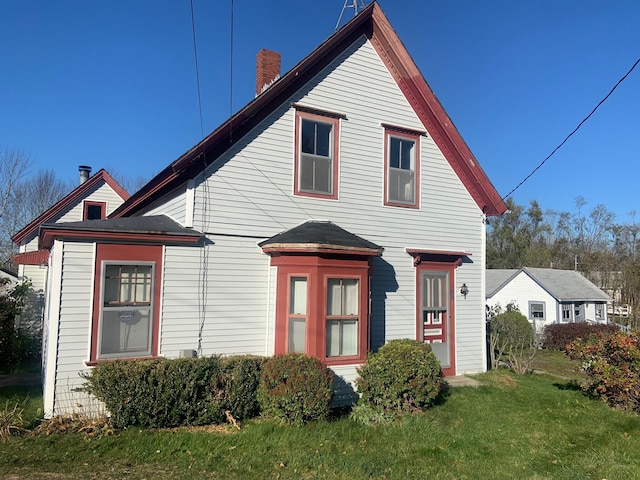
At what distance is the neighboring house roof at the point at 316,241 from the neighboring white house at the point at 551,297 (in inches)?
969

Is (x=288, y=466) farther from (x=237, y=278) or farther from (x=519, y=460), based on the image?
(x=237, y=278)

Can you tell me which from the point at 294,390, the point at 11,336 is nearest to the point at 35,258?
the point at 11,336

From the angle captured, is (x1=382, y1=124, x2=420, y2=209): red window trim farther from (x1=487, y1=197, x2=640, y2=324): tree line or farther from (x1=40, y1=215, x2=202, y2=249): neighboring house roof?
(x1=487, y1=197, x2=640, y2=324): tree line

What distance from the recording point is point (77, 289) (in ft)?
25.1

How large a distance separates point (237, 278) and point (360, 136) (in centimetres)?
427

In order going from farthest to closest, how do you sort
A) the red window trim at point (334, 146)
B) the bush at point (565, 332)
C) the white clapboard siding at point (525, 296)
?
1. the white clapboard siding at point (525, 296)
2. the bush at point (565, 332)
3. the red window trim at point (334, 146)

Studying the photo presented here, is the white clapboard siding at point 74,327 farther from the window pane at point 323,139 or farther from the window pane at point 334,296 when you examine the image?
the window pane at point 323,139

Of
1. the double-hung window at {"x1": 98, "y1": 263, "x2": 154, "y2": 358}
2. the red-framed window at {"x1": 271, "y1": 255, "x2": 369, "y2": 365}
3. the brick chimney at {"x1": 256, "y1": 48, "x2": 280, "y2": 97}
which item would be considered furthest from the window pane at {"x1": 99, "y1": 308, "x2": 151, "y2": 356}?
the brick chimney at {"x1": 256, "y1": 48, "x2": 280, "y2": 97}

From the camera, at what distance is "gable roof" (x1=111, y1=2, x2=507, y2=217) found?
8773 millimetres

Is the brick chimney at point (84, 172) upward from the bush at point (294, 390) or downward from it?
upward

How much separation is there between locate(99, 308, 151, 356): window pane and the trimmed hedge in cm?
57

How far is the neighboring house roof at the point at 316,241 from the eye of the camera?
28.2 ft

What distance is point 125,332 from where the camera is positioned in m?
8.00

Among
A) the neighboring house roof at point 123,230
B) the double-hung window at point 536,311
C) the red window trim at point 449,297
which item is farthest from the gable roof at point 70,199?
the double-hung window at point 536,311
